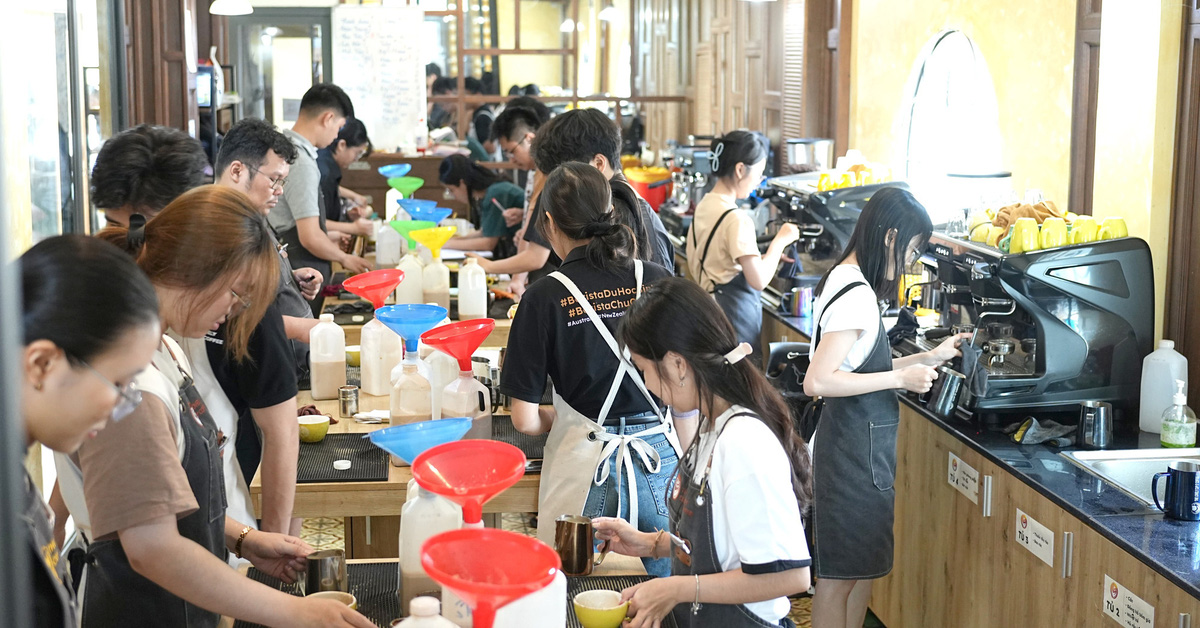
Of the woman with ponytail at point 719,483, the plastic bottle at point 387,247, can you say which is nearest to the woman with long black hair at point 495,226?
the plastic bottle at point 387,247

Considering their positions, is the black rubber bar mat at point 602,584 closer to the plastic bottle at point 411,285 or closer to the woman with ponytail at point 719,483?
the woman with ponytail at point 719,483

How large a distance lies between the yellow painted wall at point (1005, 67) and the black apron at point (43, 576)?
3.61m

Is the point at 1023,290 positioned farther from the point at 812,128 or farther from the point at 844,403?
the point at 812,128

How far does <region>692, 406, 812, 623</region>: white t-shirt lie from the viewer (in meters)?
1.80

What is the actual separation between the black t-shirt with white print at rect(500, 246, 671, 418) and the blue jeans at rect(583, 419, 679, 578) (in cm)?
12

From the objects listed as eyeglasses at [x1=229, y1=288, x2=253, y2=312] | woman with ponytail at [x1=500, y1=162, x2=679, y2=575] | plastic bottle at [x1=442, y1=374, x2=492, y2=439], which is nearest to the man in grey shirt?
plastic bottle at [x1=442, y1=374, x2=492, y2=439]

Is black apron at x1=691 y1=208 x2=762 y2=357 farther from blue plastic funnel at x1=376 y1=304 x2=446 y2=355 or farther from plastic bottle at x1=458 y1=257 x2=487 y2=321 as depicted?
blue plastic funnel at x1=376 y1=304 x2=446 y2=355

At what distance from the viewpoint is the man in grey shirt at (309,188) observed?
187 inches

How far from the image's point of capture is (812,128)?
21.1 ft

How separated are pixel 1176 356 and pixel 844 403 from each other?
87 centimetres

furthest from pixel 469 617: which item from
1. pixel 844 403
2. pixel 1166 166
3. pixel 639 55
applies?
pixel 639 55

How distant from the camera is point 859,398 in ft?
9.55

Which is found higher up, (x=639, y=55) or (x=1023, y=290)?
(x=639, y=55)

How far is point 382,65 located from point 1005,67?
229 inches
